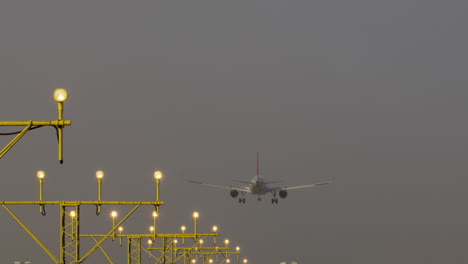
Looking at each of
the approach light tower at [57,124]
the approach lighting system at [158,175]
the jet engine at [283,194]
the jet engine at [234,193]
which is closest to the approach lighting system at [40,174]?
the approach lighting system at [158,175]

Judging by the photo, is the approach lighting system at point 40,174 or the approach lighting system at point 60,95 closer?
the approach lighting system at point 60,95

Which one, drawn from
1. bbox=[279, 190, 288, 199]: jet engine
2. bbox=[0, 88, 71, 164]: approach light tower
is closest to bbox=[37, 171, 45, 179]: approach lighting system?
bbox=[0, 88, 71, 164]: approach light tower

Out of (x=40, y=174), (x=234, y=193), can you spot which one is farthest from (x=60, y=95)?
(x=234, y=193)

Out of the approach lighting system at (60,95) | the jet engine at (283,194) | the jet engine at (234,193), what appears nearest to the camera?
the approach lighting system at (60,95)

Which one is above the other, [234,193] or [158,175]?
[234,193]

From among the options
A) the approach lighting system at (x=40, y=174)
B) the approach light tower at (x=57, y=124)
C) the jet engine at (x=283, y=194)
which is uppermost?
the jet engine at (x=283, y=194)

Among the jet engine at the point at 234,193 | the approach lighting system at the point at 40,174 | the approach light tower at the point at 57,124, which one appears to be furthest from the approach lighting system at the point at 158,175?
the jet engine at the point at 234,193

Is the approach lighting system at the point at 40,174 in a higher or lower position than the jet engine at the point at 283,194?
lower

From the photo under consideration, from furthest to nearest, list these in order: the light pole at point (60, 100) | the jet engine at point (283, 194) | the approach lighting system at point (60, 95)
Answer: the jet engine at point (283, 194)
the approach lighting system at point (60, 95)
the light pole at point (60, 100)

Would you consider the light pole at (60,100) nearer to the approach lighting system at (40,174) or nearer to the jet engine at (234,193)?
the approach lighting system at (40,174)

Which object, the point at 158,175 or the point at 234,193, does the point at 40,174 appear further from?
the point at 234,193

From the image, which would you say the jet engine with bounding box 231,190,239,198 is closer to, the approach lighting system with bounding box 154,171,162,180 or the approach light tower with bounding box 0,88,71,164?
the approach lighting system with bounding box 154,171,162,180

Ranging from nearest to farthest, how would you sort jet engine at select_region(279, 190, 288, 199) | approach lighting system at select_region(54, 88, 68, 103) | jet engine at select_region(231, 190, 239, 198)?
approach lighting system at select_region(54, 88, 68, 103)
jet engine at select_region(231, 190, 239, 198)
jet engine at select_region(279, 190, 288, 199)

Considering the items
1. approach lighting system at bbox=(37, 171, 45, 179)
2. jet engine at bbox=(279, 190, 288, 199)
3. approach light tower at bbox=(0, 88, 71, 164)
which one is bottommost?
approach light tower at bbox=(0, 88, 71, 164)
